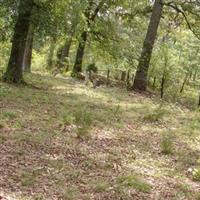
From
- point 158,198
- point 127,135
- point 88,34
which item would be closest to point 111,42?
point 88,34

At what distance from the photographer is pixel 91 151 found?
8297mm

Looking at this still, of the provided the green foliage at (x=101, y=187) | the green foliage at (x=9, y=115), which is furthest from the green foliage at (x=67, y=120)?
the green foliage at (x=101, y=187)

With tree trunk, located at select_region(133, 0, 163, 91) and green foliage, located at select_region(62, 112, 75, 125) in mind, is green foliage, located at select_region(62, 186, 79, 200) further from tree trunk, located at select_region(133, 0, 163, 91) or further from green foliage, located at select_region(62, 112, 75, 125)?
tree trunk, located at select_region(133, 0, 163, 91)

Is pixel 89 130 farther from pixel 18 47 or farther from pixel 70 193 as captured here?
pixel 18 47

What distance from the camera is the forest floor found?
6.50m

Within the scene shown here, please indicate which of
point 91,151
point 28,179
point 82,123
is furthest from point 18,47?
point 28,179

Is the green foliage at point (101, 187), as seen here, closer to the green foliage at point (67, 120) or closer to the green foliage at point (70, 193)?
the green foliage at point (70, 193)

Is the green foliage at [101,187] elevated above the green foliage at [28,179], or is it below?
above

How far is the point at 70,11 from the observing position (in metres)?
15.3

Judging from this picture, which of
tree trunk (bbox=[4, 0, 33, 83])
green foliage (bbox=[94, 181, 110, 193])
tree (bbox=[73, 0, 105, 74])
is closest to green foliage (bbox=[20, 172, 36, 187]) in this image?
green foliage (bbox=[94, 181, 110, 193])

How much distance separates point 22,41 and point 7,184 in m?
8.82

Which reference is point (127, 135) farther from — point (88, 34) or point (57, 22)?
point (88, 34)

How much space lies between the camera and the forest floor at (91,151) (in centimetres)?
650

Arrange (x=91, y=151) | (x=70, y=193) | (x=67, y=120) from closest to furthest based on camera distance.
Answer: (x=70, y=193), (x=91, y=151), (x=67, y=120)
